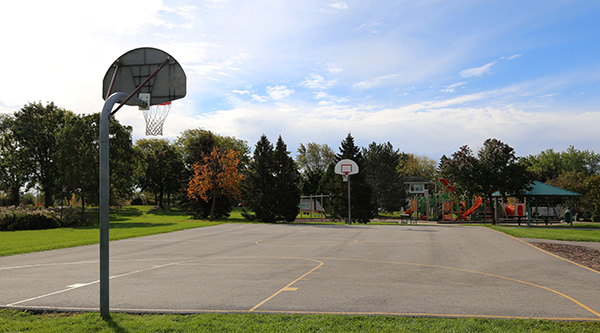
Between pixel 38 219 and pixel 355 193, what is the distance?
26.1 meters

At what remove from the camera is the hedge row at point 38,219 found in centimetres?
3100

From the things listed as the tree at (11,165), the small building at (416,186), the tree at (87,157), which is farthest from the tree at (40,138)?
the small building at (416,186)

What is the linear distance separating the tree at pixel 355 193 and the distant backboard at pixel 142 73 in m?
31.7

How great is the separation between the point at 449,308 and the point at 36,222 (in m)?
33.7

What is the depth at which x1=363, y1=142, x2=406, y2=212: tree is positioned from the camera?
57.6 metres

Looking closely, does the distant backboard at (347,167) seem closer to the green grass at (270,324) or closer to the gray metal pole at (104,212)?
the green grass at (270,324)

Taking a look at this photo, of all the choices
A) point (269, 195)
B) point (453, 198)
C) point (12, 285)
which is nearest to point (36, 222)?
point (269, 195)

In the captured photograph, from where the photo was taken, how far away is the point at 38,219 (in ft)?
106

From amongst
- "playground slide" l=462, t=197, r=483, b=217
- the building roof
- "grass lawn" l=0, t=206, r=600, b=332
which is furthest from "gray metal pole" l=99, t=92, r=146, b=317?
"playground slide" l=462, t=197, r=483, b=217

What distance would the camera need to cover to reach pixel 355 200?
1539 inches

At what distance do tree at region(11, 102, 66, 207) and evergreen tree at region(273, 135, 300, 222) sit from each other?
91.4ft

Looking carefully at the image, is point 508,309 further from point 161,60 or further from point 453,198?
point 453,198

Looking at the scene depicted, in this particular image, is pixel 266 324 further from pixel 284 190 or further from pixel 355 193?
pixel 355 193

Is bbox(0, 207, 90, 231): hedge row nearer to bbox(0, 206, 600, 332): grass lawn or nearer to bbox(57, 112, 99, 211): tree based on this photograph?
bbox(57, 112, 99, 211): tree
